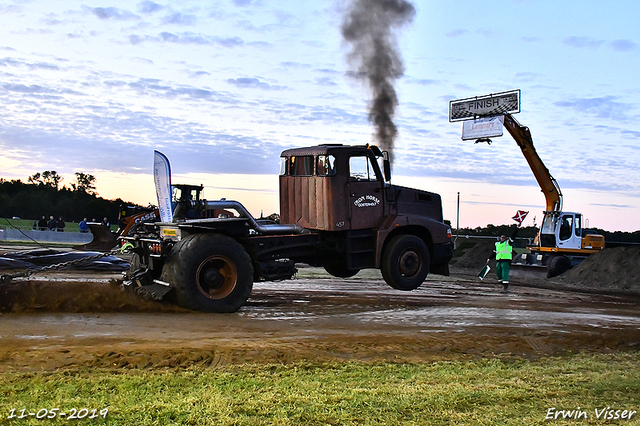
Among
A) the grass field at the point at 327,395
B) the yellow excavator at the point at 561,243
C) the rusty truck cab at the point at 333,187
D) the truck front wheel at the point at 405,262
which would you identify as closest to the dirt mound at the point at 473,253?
the yellow excavator at the point at 561,243

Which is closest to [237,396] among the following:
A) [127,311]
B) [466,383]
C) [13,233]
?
[466,383]

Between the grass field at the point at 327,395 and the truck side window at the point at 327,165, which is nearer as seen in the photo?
the grass field at the point at 327,395

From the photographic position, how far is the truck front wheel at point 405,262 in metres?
13.4

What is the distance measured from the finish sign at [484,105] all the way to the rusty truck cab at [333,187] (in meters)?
22.6

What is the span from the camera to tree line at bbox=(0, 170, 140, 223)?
5350 cm

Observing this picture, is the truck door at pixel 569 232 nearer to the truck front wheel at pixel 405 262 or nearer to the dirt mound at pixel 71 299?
the truck front wheel at pixel 405 262

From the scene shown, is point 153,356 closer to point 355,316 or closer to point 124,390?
point 124,390

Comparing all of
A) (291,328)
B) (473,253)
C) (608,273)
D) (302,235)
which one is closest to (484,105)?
(473,253)

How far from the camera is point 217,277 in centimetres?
1087

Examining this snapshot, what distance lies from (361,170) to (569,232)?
1615 centimetres

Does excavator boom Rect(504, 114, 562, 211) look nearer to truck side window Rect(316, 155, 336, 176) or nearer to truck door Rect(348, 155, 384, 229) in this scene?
truck door Rect(348, 155, 384, 229)

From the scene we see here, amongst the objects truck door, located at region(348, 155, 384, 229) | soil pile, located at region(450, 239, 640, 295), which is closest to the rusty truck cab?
truck door, located at region(348, 155, 384, 229)

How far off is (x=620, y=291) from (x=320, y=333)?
51.4ft

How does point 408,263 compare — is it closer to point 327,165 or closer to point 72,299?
point 327,165
